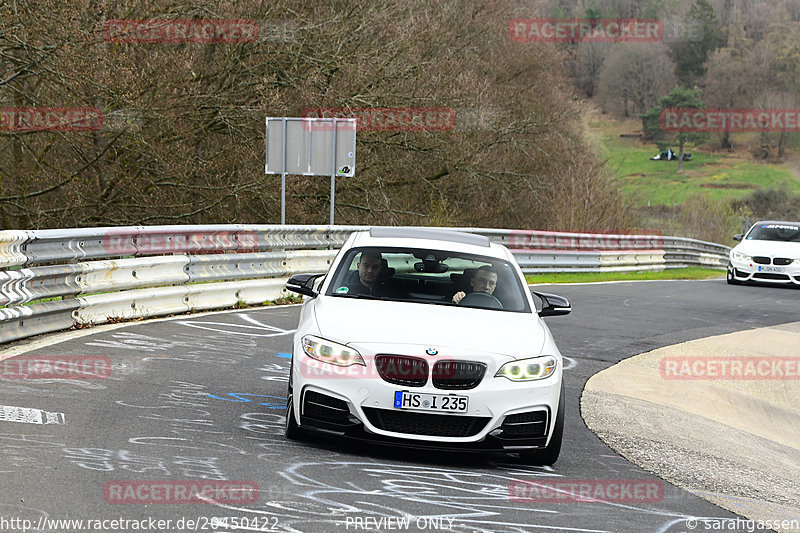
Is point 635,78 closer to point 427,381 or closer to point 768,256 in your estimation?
point 768,256

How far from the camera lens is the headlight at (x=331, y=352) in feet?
20.5

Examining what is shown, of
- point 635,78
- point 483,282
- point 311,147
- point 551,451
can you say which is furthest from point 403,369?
point 635,78

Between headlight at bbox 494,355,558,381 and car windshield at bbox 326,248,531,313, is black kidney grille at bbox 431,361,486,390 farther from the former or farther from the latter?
car windshield at bbox 326,248,531,313

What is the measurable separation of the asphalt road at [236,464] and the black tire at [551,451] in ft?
0.24

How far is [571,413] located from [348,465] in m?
3.04

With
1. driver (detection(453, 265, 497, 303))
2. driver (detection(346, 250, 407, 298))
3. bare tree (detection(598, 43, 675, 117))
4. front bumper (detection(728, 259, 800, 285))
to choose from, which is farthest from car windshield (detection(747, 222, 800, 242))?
bare tree (detection(598, 43, 675, 117))

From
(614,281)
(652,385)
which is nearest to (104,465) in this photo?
(652,385)

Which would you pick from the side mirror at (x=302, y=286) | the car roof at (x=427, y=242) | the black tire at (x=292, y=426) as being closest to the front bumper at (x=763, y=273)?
the car roof at (x=427, y=242)

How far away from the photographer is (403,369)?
6.19m

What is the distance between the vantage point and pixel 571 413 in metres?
8.58

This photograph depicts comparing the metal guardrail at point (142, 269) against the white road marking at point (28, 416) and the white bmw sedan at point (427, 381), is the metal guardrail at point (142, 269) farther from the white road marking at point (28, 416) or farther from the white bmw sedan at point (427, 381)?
the white bmw sedan at point (427, 381)

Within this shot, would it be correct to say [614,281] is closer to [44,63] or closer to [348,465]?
[44,63]

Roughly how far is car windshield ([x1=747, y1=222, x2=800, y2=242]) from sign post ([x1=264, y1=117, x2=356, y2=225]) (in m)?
11.9

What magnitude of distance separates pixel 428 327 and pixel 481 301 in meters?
0.97
